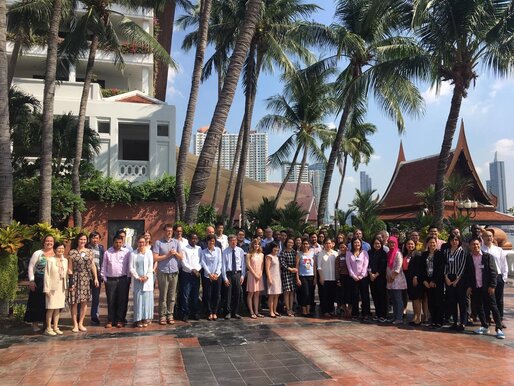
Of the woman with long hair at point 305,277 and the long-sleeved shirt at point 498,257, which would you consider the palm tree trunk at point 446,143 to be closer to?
the long-sleeved shirt at point 498,257

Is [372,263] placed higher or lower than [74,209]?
lower

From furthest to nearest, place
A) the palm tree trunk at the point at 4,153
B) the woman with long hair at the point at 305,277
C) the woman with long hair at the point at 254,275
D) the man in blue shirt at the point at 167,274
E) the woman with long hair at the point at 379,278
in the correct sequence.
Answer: the woman with long hair at the point at 305,277, the palm tree trunk at the point at 4,153, the woman with long hair at the point at 254,275, the woman with long hair at the point at 379,278, the man in blue shirt at the point at 167,274

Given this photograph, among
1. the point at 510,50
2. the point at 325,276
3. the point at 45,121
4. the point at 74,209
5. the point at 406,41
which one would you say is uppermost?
the point at 406,41

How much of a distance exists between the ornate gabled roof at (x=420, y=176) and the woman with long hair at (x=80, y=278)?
66.8ft

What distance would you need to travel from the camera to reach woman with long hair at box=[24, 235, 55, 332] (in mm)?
6871

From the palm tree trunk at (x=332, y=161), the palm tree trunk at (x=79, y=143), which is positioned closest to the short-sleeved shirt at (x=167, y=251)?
the palm tree trunk at (x=79, y=143)

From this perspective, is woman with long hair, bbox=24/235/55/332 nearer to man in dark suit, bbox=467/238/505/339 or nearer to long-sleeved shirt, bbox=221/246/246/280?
long-sleeved shirt, bbox=221/246/246/280

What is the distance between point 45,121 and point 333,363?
9197mm

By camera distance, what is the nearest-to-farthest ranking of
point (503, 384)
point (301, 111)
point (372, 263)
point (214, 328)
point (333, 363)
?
point (503, 384), point (333, 363), point (214, 328), point (372, 263), point (301, 111)

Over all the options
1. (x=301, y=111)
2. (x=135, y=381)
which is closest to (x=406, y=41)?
(x=301, y=111)

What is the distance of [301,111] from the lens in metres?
24.8

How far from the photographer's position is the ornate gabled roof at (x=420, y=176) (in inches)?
960

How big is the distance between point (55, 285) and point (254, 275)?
11.1 feet

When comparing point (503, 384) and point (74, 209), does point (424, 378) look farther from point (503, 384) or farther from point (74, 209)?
point (74, 209)
